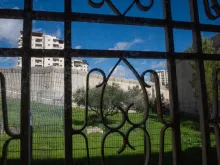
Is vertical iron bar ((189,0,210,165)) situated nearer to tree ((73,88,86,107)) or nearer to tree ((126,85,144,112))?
tree ((126,85,144,112))

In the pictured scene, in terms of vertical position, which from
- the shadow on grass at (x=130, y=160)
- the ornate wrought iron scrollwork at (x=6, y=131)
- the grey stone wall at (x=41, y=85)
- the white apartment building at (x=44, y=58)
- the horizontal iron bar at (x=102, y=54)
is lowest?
Answer: the shadow on grass at (x=130, y=160)

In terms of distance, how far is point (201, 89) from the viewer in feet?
3.06

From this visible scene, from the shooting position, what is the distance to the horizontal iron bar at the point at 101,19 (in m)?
0.79

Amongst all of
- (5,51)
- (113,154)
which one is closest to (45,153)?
(113,154)

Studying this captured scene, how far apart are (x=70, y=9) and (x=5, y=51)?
0.30m

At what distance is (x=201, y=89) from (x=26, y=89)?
737mm

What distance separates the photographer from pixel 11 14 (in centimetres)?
79

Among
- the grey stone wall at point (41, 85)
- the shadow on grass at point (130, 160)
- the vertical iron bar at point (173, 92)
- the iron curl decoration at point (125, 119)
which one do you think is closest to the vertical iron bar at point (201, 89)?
the vertical iron bar at point (173, 92)

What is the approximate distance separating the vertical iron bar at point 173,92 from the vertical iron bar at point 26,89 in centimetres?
58

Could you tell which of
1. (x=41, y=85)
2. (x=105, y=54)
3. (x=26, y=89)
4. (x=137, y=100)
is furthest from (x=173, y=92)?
(x=137, y=100)

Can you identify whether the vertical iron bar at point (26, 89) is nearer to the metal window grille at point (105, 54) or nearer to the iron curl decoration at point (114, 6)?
the metal window grille at point (105, 54)

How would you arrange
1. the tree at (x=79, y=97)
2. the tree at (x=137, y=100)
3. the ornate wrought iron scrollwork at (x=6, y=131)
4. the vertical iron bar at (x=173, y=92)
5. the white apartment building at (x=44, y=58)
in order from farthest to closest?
the tree at (x=79, y=97), the tree at (x=137, y=100), the white apartment building at (x=44, y=58), the vertical iron bar at (x=173, y=92), the ornate wrought iron scrollwork at (x=6, y=131)

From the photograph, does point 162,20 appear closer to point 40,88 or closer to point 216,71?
point 216,71

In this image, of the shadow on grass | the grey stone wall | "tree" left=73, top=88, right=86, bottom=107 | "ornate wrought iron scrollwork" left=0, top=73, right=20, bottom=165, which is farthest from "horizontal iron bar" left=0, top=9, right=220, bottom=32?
"tree" left=73, top=88, right=86, bottom=107
